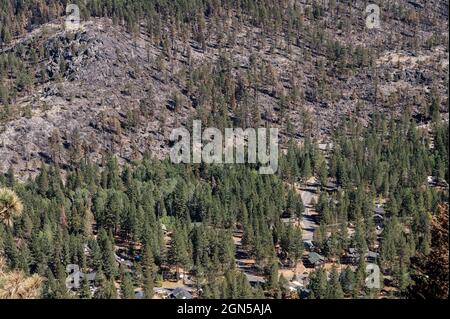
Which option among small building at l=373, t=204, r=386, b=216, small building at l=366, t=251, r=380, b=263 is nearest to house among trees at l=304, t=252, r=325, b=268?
small building at l=366, t=251, r=380, b=263

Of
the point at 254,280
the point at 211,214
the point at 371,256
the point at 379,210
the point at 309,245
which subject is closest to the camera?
the point at 254,280

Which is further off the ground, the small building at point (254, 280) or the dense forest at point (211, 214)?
the dense forest at point (211, 214)

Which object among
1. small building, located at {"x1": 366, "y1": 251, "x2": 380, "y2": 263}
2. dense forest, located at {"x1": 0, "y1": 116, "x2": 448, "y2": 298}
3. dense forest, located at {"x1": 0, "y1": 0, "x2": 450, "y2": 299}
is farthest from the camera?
small building, located at {"x1": 366, "y1": 251, "x2": 380, "y2": 263}

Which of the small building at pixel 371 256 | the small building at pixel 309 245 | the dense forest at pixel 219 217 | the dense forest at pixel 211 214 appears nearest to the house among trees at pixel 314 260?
the dense forest at pixel 211 214

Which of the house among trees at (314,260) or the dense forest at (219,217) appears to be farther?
the house among trees at (314,260)

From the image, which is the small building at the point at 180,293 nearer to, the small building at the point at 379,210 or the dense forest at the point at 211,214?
the dense forest at the point at 211,214

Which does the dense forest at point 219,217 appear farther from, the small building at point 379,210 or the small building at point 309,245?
the small building at point 379,210
